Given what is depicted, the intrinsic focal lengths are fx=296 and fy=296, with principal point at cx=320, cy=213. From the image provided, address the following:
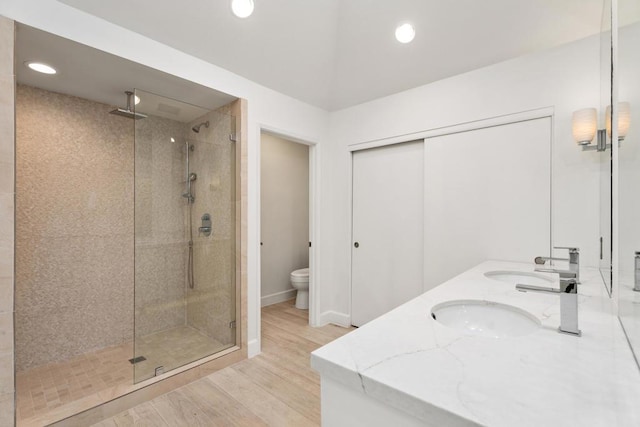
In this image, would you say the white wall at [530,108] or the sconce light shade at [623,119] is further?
the white wall at [530,108]

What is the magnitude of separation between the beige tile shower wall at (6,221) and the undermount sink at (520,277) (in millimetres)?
A: 2655

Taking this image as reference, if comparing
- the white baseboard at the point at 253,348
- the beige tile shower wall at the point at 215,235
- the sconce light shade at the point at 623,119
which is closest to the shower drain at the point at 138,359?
the beige tile shower wall at the point at 215,235

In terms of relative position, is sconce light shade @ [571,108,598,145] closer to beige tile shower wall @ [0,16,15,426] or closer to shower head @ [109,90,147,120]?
shower head @ [109,90,147,120]

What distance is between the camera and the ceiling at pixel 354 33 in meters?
1.93

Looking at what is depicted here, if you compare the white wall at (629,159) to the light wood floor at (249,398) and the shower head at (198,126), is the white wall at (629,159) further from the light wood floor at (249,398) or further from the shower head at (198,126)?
the shower head at (198,126)

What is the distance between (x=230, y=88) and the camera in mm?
2486

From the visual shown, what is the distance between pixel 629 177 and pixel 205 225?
260 cm

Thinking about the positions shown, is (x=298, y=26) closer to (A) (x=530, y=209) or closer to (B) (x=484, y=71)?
A: (B) (x=484, y=71)

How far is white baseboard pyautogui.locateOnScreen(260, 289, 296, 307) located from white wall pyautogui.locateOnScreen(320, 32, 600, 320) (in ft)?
4.14

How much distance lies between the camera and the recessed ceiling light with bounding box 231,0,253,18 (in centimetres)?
202

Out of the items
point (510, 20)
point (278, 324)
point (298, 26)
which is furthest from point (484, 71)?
point (278, 324)

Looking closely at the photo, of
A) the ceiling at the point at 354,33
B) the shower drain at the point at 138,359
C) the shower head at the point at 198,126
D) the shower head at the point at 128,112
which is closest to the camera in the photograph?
the ceiling at the point at 354,33

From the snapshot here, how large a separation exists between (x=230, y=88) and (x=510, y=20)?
7.02ft

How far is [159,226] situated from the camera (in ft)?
7.88
